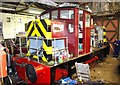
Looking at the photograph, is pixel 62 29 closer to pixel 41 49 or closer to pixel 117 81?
pixel 41 49

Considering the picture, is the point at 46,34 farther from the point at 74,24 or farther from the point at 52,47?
the point at 74,24

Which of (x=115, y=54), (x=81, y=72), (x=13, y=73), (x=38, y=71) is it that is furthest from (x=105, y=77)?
(x=115, y=54)

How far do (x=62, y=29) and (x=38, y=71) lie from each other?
1767 mm

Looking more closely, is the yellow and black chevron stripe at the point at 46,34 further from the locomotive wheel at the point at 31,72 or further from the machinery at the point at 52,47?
the locomotive wheel at the point at 31,72

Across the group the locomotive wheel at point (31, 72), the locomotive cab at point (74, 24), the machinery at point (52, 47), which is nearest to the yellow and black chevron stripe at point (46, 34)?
the machinery at point (52, 47)

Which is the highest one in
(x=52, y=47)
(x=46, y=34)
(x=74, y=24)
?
(x=74, y=24)

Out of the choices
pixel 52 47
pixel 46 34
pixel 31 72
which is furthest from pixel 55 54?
pixel 31 72

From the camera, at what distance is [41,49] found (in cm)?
393

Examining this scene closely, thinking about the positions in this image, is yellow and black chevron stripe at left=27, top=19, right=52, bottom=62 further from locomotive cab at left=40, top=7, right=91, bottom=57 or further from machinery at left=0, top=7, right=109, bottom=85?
locomotive cab at left=40, top=7, right=91, bottom=57

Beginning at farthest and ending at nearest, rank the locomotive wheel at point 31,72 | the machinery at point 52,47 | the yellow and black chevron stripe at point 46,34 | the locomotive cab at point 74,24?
the locomotive cab at point 74,24 → the yellow and black chevron stripe at point 46,34 → the machinery at point 52,47 → the locomotive wheel at point 31,72

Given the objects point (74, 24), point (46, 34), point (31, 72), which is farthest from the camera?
point (74, 24)

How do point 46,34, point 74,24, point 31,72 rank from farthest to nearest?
point 74,24 < point 46,34 < point 31,72

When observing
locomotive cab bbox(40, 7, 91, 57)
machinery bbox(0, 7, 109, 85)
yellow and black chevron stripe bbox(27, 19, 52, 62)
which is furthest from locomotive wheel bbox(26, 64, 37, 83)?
locomotive cab bbox(40, 7, 91, 57)

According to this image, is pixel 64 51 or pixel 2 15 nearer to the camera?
pixel 64 51
